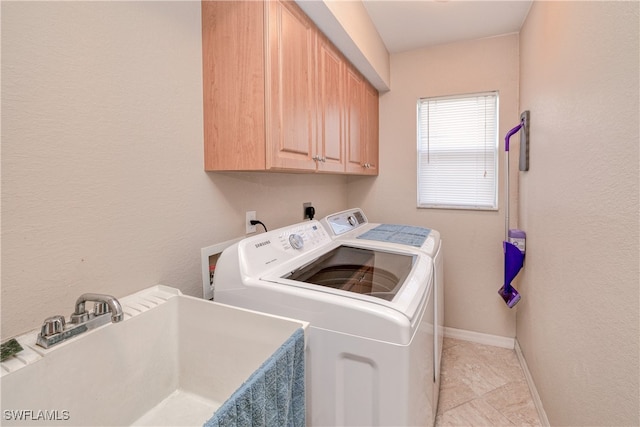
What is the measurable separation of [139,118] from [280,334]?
0.90 metres

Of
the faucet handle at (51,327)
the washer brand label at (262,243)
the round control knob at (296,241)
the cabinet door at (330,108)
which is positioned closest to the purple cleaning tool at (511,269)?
the cabinet door at (330,108)

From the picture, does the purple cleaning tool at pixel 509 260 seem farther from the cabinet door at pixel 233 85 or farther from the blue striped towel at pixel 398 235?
the cabinet door at pixel 233 85

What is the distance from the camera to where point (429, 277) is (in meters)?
1.36

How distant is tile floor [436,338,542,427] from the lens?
178 cm

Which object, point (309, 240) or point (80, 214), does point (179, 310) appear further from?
point (309, 240)

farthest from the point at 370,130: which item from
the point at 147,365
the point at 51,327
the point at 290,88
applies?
the point at 51,327

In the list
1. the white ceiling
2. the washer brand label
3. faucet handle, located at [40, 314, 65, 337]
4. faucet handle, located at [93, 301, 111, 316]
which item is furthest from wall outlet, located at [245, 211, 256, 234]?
the white ceiling

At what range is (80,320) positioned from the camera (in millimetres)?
827

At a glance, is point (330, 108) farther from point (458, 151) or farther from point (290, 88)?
point (458, 151)

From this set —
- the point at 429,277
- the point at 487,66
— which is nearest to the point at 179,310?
the point at 429,277

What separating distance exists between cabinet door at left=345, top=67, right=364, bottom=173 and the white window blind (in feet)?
2.33

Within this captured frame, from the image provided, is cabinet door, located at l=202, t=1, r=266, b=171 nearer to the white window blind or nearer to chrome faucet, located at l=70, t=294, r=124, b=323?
chrome faucet, located at l=70, t=294, r=124, b=323

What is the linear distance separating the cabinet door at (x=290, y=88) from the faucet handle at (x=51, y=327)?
2.66 ft

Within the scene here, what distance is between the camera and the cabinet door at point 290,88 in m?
1.24
